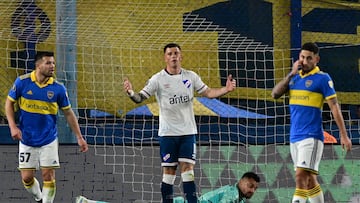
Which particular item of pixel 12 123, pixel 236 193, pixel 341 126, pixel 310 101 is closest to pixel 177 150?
pixel 236 193

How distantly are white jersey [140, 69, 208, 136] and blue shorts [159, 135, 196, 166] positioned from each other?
0.08 meters

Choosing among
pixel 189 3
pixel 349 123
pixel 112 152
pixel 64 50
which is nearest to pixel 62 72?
pixel 64 50

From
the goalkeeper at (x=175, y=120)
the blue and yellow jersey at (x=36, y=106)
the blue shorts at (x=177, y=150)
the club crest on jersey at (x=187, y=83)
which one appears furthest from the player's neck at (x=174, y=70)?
the blue and yellow jersey at (x=36, y=106)

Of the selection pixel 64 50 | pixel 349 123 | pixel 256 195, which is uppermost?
pixel 64 50

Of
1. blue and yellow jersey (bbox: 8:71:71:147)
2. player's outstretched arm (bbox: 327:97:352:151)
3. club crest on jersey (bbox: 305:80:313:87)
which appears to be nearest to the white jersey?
blue and yellow jersey (bbox: 8:71:71:147)

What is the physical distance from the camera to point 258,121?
50.9ft

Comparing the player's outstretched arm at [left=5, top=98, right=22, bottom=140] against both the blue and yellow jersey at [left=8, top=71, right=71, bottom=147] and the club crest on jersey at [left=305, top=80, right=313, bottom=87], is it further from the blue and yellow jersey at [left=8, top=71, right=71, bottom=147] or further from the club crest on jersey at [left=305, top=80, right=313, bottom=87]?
the club crest on jersey at [left=305, top=80, right=313, bottom=87]

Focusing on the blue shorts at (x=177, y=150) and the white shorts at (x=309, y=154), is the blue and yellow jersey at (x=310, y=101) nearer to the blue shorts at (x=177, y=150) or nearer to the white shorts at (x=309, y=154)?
the white shorts at (x=309, y=154)

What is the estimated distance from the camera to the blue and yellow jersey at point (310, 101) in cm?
1134

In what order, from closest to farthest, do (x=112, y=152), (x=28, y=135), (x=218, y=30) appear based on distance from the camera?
(x=28, y=135), (x=112, y=152), (x=218, y=30)

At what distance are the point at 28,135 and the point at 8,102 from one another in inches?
18.7

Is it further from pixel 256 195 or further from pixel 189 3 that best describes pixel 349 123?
pixel 189 3

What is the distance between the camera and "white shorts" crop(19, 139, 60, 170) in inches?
486

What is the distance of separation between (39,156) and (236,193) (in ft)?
8.74
